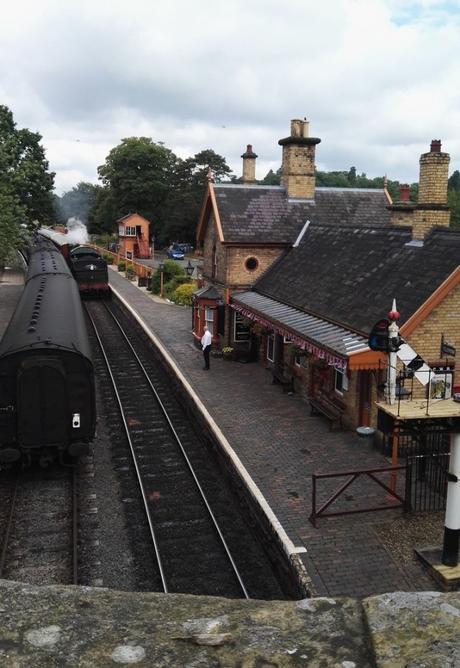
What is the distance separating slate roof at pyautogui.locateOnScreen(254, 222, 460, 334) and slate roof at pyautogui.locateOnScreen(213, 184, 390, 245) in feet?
3.40

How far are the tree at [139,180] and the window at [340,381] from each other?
212 feet

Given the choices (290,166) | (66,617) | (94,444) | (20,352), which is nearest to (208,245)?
(290,166)

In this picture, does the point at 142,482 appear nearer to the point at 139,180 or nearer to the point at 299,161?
the point at 299,161

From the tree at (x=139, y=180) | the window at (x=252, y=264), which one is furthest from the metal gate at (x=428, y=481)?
the tree at (x=139, y=180)

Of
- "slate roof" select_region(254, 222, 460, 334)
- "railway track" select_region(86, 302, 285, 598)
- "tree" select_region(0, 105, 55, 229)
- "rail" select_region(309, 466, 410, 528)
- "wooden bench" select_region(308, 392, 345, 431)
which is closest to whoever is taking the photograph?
"railway track" select_region(86, 302, 285, 598)

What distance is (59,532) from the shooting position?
34.9 ft

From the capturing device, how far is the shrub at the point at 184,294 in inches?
1363

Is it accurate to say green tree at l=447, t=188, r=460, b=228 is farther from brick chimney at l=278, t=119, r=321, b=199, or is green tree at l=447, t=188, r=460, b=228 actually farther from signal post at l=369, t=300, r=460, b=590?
signal post at l=369, t=300, r=460, b=590

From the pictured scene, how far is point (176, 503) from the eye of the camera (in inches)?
471

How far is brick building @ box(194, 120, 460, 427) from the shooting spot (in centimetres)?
1340

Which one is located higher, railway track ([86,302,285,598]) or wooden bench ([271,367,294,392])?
wooden bench ([271,367,294,392])

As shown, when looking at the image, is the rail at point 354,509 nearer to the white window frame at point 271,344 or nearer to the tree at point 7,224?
the white window frame at point 271,344

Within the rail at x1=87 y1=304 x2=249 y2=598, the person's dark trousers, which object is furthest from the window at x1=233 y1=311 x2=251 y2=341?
the rail at x1=87 y1=304 x2=249 y2=598

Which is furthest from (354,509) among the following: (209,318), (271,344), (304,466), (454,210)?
(454,210)
